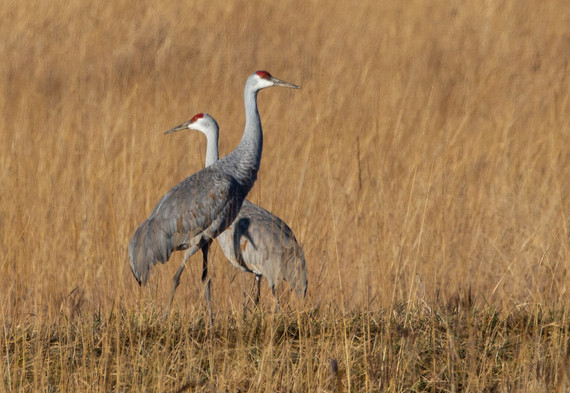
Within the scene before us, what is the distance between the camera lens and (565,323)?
13.0 feet

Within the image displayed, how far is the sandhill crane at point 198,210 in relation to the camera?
5.07 meters

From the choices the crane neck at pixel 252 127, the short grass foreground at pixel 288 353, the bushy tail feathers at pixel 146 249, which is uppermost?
the crane neck at pixel 252 127

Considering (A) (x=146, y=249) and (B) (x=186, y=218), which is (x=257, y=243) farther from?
(A) (x=146, y=249)

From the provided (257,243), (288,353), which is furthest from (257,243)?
(288,353)

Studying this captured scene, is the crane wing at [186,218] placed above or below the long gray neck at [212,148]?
below

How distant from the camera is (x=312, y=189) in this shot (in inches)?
240

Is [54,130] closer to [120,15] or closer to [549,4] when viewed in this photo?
[120,15]

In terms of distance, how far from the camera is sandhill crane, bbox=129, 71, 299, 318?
→ 16.6 feet

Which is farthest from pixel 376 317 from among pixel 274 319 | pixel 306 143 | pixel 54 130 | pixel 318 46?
pixel 318 46

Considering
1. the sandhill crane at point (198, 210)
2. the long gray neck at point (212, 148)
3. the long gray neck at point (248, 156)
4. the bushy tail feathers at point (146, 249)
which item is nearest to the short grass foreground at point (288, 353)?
the bushy tail feathers at point (146, 249)

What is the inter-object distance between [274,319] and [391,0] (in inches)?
256

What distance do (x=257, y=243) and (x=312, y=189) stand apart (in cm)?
87

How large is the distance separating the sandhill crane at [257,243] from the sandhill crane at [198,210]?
7.8 inches

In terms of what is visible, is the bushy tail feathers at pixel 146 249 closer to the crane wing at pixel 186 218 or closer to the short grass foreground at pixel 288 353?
the crane wing at pixel 186 218
